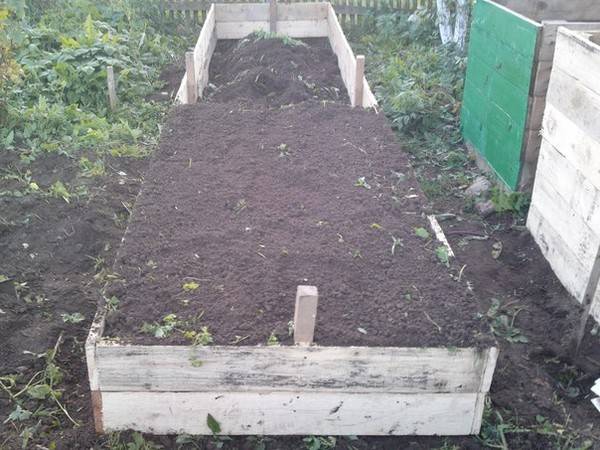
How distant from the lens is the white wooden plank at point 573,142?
3.92 meters

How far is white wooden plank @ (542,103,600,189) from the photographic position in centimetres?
392

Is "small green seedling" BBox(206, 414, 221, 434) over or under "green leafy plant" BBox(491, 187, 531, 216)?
over

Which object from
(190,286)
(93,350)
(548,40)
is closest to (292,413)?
(190,286)

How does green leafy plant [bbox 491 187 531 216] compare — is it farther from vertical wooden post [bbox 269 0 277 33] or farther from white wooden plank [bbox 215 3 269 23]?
white wooden plank [bbox 215 3 269 23]

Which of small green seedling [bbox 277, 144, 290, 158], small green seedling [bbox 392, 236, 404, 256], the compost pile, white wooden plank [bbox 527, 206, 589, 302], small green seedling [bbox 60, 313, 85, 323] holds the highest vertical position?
small green seedling [bbox 277, 144, 290, 158]

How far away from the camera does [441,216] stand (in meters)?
5.43

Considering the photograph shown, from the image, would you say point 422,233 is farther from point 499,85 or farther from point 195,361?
point 499,85

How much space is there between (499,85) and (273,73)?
110 inches

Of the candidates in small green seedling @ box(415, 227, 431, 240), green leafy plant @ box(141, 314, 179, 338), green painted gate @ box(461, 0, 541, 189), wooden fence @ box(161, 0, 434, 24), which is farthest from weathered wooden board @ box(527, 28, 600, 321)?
wooden fence @ box(161, 0, 434, 24)

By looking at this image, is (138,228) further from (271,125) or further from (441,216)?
(441,216)

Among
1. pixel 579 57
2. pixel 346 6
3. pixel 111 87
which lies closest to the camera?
pixel 579 57

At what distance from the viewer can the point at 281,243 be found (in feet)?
12.3

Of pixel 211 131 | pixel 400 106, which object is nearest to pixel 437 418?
pixel 211 131

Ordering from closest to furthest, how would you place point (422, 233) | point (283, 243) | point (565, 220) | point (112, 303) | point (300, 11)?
1. point (112, 303)
2. point (283, 243)
3. point (422, 233)
4. point (565, 220)
5. point (300, 11)
